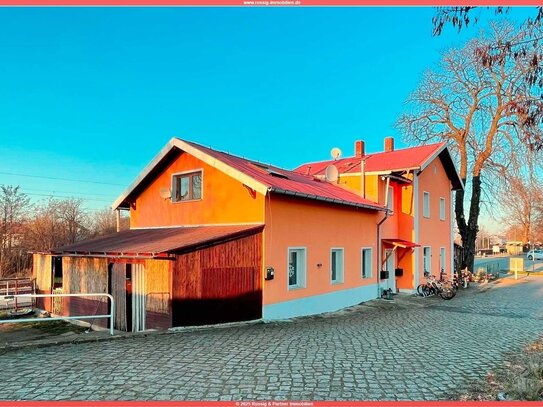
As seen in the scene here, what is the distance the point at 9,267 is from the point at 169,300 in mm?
20940

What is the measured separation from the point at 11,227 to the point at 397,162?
2431 cm

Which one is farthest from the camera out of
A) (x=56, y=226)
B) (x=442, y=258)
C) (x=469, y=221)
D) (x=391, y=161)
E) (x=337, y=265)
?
(x=56, y=226)

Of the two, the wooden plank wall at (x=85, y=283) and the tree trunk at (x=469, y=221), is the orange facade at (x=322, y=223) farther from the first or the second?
the tree trunk at (x=469, y=221)

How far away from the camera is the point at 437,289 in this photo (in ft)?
59.4

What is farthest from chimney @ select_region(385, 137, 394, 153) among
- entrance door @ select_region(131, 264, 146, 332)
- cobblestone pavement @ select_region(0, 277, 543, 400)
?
entrance door @ select_region(131, 264, 146, 332)

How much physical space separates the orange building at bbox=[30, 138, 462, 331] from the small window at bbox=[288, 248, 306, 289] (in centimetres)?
3

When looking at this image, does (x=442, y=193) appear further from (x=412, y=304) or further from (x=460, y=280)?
(x=412, y=304)

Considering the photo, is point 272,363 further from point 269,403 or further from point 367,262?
point 367,262

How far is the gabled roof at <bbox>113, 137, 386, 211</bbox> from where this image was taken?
439 inches

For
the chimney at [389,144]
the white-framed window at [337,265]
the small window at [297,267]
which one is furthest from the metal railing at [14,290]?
the chimney at [389,144]

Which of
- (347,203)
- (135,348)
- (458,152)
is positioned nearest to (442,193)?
(458,152)

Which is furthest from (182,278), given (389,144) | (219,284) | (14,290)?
(389,144)

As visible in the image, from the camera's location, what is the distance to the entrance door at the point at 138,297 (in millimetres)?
10695

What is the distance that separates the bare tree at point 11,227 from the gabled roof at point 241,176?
13492 millimetres
